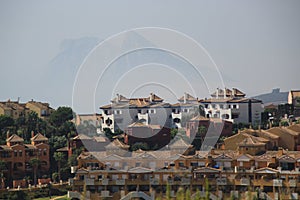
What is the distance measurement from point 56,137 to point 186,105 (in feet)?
13.2

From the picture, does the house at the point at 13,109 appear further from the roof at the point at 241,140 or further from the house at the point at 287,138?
the house at the point at 287,138

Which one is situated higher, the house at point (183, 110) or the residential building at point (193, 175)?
the house at point (183, 110)

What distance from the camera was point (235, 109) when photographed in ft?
70.4

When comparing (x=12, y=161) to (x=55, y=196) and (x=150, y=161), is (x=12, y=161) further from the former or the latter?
(x=150, y=161)

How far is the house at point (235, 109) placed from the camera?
842 inches

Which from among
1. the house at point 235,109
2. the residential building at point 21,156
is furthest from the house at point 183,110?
the residential building at point 21,156

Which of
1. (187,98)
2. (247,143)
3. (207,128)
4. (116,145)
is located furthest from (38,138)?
(247,143)

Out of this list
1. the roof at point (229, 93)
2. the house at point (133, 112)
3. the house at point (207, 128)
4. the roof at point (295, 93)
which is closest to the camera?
the house at point (207, 128)

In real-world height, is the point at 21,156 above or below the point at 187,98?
below

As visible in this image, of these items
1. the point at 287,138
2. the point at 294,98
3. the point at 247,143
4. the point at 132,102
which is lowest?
the point at 247,143

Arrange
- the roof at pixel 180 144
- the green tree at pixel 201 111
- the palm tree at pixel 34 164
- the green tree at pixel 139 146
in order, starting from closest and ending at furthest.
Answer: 1. the roof at pixel 180 144
2. the palm tree at pixel 34 164
3. the green tree at pixel 139 146
4. the green tree at pixel 201 111

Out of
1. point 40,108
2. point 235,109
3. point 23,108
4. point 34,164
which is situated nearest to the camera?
point 34,164

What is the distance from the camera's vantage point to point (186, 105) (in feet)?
68.8

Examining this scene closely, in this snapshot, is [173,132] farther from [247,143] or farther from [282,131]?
[247,143]
